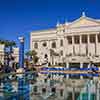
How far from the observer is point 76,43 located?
66562 mm

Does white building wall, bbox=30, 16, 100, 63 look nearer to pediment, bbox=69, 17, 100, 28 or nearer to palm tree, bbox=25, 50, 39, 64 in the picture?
pediment, bbox=69, 17, 100, 28

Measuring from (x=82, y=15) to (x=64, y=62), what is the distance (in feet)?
47.3

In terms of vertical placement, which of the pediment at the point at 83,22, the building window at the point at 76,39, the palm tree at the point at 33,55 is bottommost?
the palm tree at the point at 33,55

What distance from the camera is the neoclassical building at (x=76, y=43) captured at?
62.0 metres

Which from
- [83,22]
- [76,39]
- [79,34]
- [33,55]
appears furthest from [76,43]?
[33,55]

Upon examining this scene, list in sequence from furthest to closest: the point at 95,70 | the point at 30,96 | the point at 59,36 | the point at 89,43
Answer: the point at 59,36 → the point at 89,43 → the point at 95,70 → the point at 30,96

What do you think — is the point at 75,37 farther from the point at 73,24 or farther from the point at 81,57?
the point at 81,57

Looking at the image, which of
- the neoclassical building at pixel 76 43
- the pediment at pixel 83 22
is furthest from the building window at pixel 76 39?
the pediment at pixel 83 22

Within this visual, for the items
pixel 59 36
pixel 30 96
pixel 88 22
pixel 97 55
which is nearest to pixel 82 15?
pixel 88 22

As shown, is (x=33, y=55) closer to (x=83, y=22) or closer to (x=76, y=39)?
(x=76, y=39)

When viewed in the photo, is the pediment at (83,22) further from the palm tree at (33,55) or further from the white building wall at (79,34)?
the palm tree at (33,55)

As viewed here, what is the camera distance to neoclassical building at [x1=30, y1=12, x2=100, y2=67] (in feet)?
203

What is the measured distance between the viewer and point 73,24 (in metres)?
67.1

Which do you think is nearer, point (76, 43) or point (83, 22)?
point (83, 22)
